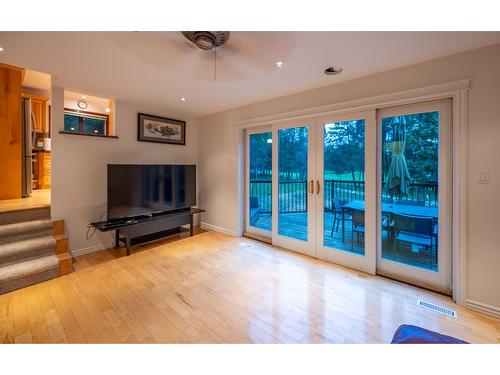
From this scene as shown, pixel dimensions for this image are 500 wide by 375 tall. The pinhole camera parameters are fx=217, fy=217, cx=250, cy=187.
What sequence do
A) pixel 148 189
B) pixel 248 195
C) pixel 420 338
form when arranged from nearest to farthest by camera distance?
pixel 420 338 < pixel 148 189 < pixel 248 195

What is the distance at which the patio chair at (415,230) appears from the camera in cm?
234

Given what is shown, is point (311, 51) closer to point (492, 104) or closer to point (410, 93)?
point (410, 93)

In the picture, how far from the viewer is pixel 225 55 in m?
1.76

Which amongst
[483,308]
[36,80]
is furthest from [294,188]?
[36,80]

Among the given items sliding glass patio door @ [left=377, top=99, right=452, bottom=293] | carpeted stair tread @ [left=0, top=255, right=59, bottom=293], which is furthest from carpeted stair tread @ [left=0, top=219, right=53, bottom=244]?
sliding glass patio door @ [left=377, top=99, right=452, bottom=293]

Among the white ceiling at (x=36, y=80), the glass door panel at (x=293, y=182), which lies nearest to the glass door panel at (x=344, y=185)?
the glass door panel at (x=293, y=182)

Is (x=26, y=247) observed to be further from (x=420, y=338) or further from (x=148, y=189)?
(x=420, y=338)

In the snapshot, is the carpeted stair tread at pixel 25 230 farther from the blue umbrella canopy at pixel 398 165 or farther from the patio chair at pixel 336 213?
the blue umbrella canopy at pixel 398 165

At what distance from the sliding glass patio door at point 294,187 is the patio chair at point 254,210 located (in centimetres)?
48

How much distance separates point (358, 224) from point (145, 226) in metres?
3.09

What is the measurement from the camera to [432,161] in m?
2.28

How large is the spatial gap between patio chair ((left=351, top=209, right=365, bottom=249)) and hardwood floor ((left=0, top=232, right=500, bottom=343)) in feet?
1.55

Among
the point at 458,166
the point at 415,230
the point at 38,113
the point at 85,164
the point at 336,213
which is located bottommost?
the point at 415,230

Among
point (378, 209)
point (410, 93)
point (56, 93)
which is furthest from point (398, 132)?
point (56, 93)
